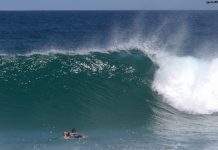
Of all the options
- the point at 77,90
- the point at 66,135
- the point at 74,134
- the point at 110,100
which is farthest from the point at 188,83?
the point at 66,135

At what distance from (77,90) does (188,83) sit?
525 centimetres

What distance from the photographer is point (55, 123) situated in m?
20.9

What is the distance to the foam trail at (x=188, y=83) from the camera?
2384 centimetres

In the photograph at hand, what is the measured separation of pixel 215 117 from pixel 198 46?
30.8 meters

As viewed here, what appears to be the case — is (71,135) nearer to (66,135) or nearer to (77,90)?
(66,135)

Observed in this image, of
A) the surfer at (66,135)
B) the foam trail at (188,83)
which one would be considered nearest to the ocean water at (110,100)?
the foam trail at (188,83)

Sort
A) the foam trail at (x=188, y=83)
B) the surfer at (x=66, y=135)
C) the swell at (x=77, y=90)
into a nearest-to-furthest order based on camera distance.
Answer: the surfer at (x=66, y=135) < the swell at (x=77, y=90) < the foam trail at (x=188, y=83)

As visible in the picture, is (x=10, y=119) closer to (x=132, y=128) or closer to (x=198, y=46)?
(x=132, y=128)

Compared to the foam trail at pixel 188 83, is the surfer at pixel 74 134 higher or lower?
lower

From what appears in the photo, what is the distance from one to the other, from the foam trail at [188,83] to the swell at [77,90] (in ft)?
2.05

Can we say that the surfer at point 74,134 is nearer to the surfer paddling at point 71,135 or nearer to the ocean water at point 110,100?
the surfer paddling at point 71,135

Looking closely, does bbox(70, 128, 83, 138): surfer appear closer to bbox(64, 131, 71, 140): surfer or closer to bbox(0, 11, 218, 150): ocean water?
bbox(64, 131, 71, 140): surfer

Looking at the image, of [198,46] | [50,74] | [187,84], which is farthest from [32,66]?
[198,46]

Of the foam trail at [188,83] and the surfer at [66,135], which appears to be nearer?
the surfer at [66,135]
